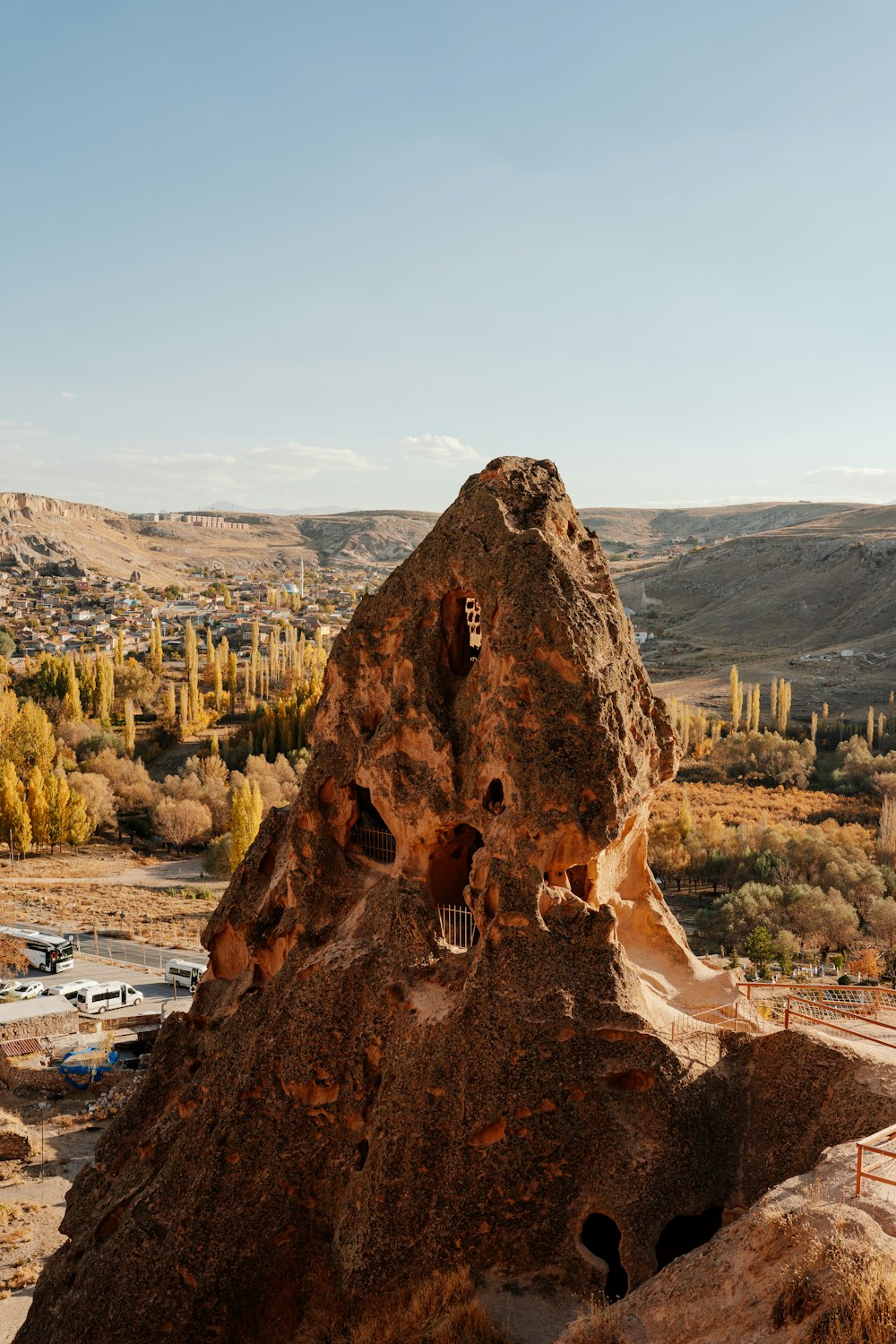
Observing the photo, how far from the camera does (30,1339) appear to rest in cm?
1165

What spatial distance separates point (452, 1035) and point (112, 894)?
45342mm

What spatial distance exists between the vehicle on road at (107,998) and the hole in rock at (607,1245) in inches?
1075

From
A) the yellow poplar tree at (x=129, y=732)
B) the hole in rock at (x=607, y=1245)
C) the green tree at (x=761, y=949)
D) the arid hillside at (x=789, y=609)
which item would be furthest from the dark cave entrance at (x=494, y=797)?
the arid hillside at (x=789, y=609)

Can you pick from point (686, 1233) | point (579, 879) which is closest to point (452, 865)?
point (579, 879)

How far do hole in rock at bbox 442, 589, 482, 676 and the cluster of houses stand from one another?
324 feet

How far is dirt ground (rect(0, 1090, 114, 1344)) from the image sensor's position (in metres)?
19.5

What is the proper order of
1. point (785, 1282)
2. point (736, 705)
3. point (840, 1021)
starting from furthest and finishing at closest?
point (736, 705) < point (840, 1021) < point (785, 1282)

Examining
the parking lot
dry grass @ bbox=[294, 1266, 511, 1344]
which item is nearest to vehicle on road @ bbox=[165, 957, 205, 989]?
the parking lot

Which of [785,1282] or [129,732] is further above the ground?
[785,1282]

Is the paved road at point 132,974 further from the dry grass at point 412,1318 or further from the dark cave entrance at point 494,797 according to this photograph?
the dark cave entrance at point 494,797

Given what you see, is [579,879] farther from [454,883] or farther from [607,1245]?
[607,1245]

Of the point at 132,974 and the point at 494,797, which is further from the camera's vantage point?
the point at 132,974

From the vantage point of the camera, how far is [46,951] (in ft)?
131

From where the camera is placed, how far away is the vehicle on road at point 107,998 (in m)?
34.1
